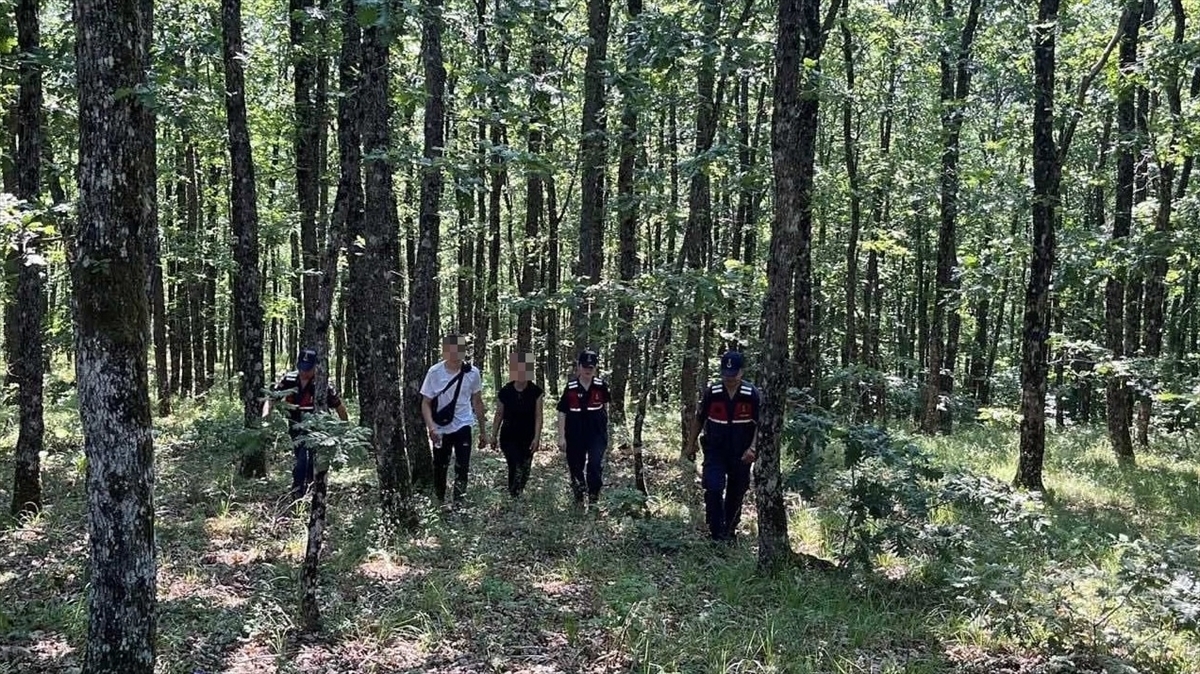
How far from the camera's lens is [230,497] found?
9531 millimetres

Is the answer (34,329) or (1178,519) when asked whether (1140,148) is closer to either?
(1178,519)

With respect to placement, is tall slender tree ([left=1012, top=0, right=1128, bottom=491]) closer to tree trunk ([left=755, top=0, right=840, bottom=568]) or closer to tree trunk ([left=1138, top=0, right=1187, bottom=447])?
tree trunk ([left=1138, top=0, right=1187, bottom=447])

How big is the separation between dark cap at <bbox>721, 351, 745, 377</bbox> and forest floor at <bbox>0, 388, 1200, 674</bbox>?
168 cm

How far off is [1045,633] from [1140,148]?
1215cm

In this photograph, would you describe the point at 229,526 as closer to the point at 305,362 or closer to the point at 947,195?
the point at 305,362

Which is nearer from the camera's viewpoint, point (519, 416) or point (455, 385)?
point (455, 385)

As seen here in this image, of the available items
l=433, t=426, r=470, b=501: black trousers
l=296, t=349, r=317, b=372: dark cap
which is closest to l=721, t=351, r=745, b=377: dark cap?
l=433, t=426, r=470, b=501: black trousers

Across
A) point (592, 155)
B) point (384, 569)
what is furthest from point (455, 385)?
point (592, 155)

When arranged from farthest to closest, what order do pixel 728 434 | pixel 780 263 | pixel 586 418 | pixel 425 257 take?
pixel 586 418 → pixel 425 257 → pixel 728 434 → pixel 780 263

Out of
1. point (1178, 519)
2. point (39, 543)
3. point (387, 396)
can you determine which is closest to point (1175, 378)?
point (1178, 519)

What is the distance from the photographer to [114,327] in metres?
4.04

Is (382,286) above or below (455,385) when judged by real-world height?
above

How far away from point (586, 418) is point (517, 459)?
1084 millimetres

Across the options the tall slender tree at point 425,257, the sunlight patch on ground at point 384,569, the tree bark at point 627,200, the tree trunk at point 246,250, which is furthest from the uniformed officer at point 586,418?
the tree trunk at point 246,250
